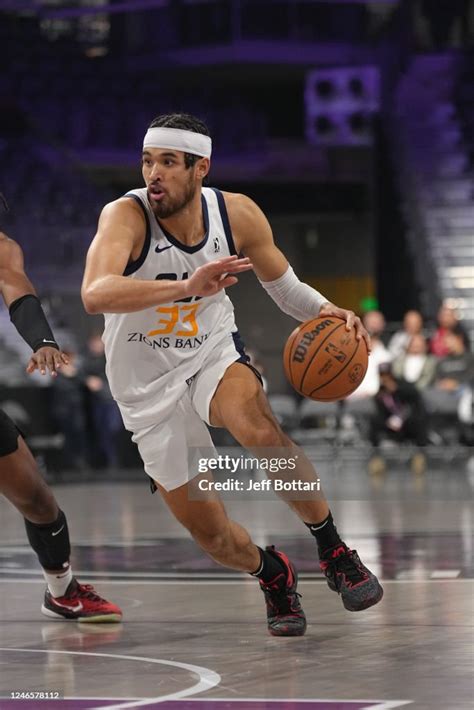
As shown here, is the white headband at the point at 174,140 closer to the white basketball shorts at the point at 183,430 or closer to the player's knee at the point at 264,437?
the white basketball shorts at the point at 183,430

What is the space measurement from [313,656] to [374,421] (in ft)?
34.8

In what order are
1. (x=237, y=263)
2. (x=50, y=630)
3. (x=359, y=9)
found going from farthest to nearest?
(x=359, y=9) → (x=50, y=630) → (x=237, y=263)

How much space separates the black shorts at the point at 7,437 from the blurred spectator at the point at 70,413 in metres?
9.45

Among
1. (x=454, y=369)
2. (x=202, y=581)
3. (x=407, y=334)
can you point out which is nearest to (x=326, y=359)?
(x=202, y=581)

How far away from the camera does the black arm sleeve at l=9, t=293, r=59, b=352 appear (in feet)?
17.3

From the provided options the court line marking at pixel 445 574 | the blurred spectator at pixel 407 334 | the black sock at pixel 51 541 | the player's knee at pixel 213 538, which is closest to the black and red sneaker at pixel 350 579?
the player's knee at pixel 213 538

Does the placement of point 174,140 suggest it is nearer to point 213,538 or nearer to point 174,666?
point 213,538

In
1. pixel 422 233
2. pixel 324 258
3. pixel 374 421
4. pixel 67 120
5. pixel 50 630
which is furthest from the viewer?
pixel 324 258

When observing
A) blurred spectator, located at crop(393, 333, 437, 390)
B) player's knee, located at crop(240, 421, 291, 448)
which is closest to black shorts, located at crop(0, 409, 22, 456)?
player's knee, located at crop(240, 421, 291, 448)

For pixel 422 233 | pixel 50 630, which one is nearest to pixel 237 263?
pixel 50 630

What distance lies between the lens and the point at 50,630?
570cm

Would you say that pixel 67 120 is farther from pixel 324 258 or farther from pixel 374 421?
pixel 374 421

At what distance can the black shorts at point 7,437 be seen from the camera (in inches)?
216

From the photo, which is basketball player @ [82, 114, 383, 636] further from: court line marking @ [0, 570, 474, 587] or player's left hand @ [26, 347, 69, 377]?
court line marking @ [0, 570, 474, 587]
